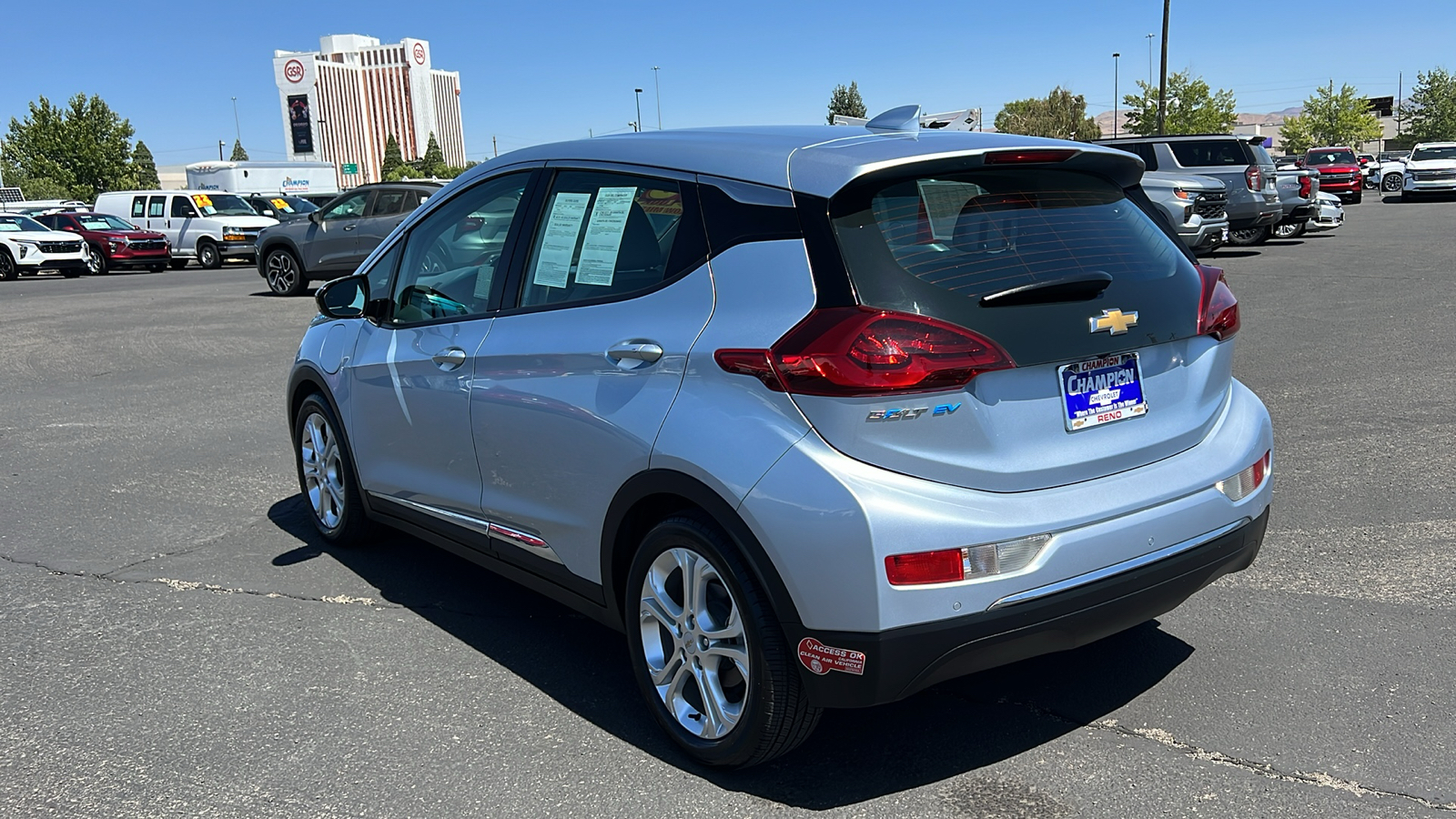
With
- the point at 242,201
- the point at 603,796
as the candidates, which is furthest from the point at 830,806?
the point at 242,201

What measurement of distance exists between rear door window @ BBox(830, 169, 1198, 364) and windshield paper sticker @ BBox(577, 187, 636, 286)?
0.87 meters

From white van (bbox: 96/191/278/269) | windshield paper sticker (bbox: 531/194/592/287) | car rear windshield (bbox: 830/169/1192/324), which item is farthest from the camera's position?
white van (bbox: 96/191/278/269)

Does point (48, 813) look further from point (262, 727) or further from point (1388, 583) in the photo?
point (1388, 583)

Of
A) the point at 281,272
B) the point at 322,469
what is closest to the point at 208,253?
the point at 281,272

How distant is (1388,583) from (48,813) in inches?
180

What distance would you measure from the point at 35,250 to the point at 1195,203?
25.4 meters

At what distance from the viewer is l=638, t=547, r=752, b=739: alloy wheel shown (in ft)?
10.4

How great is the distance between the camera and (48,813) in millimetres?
3209

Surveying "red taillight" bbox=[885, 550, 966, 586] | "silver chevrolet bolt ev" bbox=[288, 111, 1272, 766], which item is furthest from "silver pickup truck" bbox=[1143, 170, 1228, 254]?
"red taillight" bbox=[885, 550, 966, 586]

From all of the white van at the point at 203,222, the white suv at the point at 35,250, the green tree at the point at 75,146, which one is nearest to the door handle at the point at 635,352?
the white van at the point at 203,222

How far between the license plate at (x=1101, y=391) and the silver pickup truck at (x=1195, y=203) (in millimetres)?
15969

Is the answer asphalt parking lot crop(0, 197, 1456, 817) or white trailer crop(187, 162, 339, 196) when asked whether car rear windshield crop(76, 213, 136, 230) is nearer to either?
white trailer crop(187, 162, 339, 196)

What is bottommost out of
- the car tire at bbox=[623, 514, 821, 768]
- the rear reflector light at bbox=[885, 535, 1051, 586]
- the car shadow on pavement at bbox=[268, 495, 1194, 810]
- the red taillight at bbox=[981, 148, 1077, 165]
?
the car shadow on pavement at bbox=[268, 495, 1194, 810]

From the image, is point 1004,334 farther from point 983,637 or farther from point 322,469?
point 322,469
